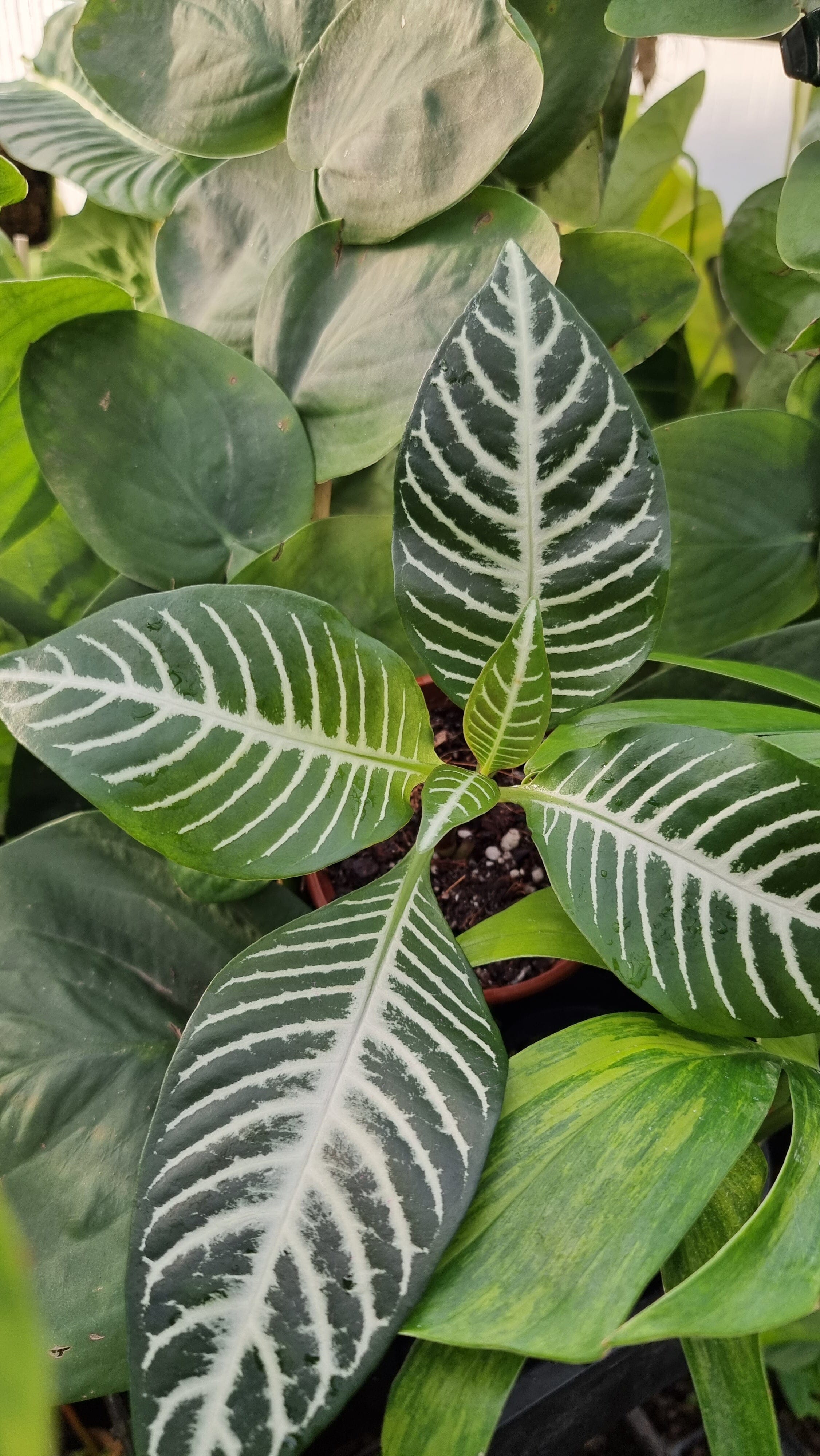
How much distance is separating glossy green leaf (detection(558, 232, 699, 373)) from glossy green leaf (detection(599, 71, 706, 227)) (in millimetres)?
165

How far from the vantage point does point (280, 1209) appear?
0.37 m

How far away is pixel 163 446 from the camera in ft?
2.00

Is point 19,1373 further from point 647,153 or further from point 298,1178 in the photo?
point 647,153

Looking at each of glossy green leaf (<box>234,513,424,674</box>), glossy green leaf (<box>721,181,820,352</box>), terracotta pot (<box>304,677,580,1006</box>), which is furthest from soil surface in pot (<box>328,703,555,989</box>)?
glossy green leaf (<box>721,181,820,352</box>)

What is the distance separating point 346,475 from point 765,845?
0.48 m

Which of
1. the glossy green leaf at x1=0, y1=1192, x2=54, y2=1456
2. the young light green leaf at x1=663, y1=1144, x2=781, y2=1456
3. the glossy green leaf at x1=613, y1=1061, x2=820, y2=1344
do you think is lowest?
the young light green leaf at x1=663, y1=1144, x2=781, y2=1456

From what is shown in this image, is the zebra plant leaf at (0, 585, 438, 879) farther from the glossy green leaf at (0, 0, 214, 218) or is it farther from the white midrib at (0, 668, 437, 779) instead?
the glossy green leaf at (0, 0, 214, 218)

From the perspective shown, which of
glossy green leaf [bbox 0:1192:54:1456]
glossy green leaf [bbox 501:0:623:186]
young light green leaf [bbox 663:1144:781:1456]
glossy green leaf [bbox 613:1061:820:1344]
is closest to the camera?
glossy green leaf [bbox 0:1192:54:1456]

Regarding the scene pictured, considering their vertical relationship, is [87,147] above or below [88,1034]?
above

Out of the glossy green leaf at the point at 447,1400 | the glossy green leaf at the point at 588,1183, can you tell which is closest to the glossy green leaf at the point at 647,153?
the glossy green leaf at the point at 588,1183

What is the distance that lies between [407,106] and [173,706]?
0.42 m

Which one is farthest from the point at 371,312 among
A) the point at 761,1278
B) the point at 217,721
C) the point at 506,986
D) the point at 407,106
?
the point at 761,1278

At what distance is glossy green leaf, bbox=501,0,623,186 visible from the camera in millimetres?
637

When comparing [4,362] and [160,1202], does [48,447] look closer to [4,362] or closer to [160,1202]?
[4,362]
